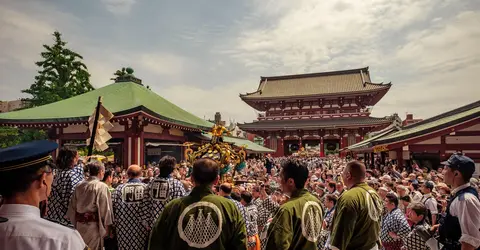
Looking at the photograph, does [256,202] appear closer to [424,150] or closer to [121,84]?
[424,150]

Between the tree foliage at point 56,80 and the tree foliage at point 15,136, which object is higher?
the tree foliage at point 56,80

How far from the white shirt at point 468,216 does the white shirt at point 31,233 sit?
316cm

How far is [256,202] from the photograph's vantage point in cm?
550

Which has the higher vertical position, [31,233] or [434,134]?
[434,134]

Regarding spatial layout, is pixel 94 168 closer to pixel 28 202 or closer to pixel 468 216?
pixel 28 202

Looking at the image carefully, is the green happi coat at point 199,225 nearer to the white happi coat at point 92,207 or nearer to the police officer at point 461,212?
the white happi coat at point 92,207

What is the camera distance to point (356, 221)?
10.2 feet

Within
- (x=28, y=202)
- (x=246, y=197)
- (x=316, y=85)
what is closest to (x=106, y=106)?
(x=246, y=197)

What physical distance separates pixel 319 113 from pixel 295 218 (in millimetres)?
34645

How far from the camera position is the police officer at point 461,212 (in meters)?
2.88

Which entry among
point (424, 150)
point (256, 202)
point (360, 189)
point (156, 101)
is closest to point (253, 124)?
point (156, 101)

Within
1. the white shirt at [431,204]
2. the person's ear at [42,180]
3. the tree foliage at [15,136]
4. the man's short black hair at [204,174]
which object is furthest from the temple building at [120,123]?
the person's ear at [42,180]

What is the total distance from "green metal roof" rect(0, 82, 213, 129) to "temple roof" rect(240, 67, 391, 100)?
73.8 ft

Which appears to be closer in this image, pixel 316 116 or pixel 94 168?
pixel 94 168
